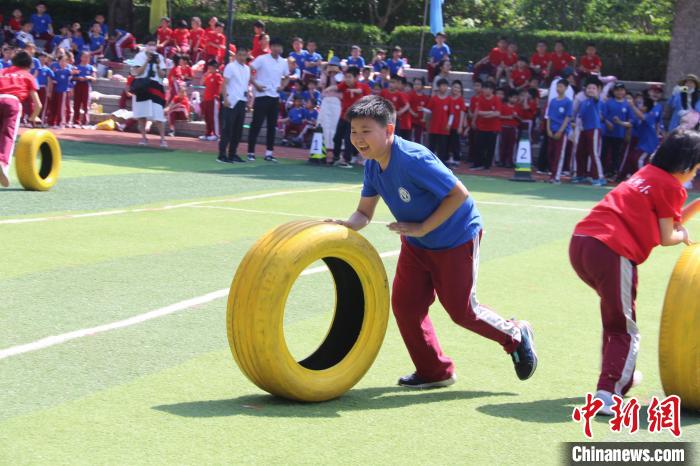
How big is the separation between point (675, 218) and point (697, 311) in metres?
0.52

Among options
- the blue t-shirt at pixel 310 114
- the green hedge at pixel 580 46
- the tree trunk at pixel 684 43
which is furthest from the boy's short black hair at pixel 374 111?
the green hedge at pixel 580 46

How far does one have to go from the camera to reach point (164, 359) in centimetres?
660

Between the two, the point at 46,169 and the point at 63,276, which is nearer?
the point at 63,276

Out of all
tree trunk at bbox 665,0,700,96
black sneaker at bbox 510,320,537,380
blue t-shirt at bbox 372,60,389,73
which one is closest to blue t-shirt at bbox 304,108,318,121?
blue t-shirt at bbox 372,60,389,73

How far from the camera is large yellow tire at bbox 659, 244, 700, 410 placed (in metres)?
5.68

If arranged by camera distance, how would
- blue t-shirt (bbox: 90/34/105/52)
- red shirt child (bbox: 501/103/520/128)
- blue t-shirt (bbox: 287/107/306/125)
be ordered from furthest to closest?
1. blue t-shirt (bbox: 90/34/105/52)
2. blue t-shirt (bbox: 287/107/306/125)
3. red shirt child (bbox: 501/103/520/128)

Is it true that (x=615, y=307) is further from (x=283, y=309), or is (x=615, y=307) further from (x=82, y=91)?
(x=82, y=91)

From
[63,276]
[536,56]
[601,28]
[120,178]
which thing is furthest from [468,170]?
[601,28]

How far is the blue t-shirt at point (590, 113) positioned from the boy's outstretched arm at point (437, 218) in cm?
1572

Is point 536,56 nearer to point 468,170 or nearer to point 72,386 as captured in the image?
point 468,170

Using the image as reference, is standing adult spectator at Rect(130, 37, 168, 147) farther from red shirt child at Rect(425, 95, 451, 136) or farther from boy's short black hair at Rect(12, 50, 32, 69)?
boy's short black hair at Rect(12, 50, 32, 69)

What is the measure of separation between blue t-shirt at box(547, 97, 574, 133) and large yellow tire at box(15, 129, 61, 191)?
413 inches

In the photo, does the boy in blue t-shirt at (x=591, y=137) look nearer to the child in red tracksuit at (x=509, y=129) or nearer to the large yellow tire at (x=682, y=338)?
the child in red tracksuit at (x=509, y=129)

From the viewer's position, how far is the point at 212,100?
86.1ft
